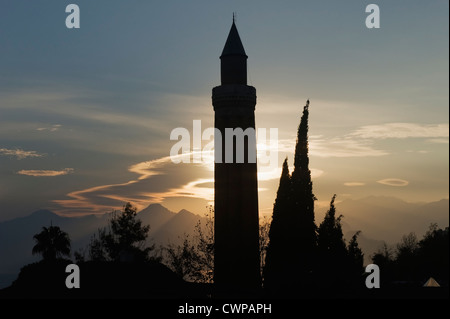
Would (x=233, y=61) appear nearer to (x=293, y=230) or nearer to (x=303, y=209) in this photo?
(x=303, y=209)

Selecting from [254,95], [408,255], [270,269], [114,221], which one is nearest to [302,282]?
[270,269]

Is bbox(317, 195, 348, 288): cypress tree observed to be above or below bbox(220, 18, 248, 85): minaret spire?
below

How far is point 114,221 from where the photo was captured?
71.2 metres

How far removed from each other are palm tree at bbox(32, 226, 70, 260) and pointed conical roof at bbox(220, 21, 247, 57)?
23502 mm

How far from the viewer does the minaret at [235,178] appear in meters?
46.3

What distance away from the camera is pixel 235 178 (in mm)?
47125

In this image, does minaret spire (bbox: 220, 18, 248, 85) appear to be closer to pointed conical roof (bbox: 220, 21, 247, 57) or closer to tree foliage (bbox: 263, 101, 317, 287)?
pointed conical roof (bbox: 220, 21, 247, 57)

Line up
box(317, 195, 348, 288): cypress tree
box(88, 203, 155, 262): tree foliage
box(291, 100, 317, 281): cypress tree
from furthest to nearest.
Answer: box(88, 203, 155, 262): tree foliage, box(291, 100, 317, 281): cypress tree, box(317, 195, 348, 288): cypress tree

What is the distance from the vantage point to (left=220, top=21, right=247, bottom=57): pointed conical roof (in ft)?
154

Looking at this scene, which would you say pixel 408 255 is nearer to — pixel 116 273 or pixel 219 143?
pixel 219 143

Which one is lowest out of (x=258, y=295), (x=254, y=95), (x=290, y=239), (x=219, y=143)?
(x=258, y=295)

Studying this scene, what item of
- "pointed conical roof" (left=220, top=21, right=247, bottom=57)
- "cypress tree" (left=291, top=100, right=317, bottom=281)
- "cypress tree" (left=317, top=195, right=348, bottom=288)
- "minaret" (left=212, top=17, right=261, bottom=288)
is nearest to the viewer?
"cypress tree" (left=317, top=195, right=348, bottom=288)

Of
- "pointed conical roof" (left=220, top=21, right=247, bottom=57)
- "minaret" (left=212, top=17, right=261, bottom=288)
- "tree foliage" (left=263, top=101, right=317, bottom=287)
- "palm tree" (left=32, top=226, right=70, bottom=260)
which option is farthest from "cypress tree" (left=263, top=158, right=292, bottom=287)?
"palm tree" (left=32, top=226, right=70, bottom=260)
